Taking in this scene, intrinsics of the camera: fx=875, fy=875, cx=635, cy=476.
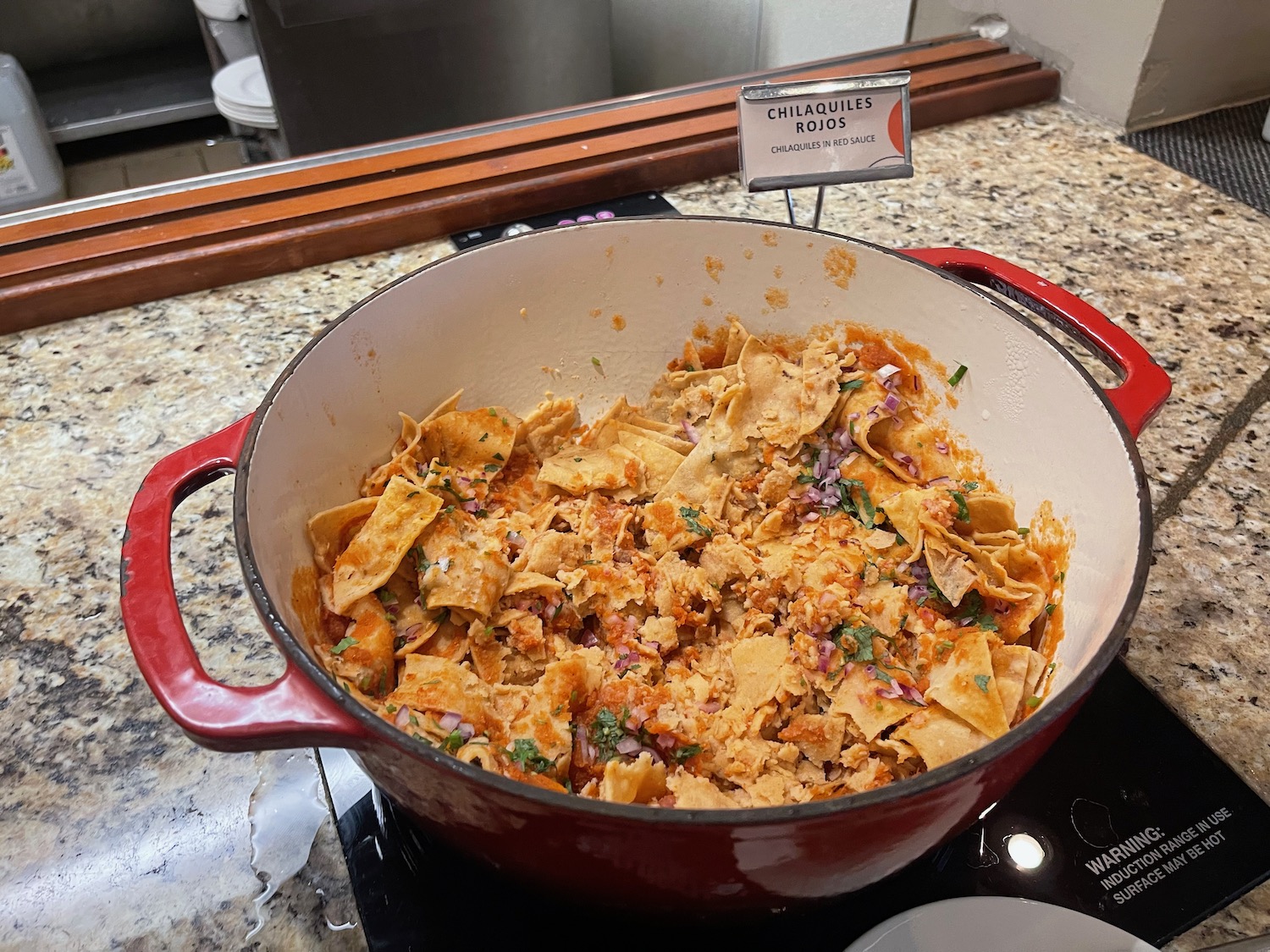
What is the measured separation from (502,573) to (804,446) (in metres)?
0.40

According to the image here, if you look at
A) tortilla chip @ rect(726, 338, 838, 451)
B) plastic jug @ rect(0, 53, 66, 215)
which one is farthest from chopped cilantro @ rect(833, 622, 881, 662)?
plastic jug @ rect(0, 53, 66, 215)

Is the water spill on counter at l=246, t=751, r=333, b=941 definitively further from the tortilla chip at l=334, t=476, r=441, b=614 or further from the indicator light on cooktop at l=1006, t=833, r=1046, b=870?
the indicator light on cooktop at l=1006, t=833, r=1046, b=870

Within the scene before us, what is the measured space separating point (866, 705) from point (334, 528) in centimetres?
53

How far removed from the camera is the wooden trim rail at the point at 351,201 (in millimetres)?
1315

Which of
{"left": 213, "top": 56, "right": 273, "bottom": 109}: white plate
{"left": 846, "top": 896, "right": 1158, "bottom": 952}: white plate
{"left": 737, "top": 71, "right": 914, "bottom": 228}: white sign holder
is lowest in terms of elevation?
{"left": 213, "top": 56, "right": 273, "bottom": 109}: white plate

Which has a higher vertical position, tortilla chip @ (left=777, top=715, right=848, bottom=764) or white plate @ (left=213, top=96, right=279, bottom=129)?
tortilla chip @ (left=777, top=715, right=848, bottom=764)

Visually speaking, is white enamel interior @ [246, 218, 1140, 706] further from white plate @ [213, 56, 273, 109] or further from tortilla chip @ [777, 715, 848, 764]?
white plate @ [213, 56, 273, 109]

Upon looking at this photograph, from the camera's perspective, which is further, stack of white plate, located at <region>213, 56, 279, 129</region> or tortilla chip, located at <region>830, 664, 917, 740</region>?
stack of white plate, located at <region>213, 56, 279, 129</region>

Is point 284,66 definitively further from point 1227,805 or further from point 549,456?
point 1227,805

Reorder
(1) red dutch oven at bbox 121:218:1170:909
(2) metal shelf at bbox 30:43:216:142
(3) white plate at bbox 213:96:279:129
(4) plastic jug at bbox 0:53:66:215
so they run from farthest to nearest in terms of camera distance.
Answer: (2) metal shelf at bbox 30:43:216:142
(4) plastic jug at bbox 0:53:66:215
(3) white plate at bbox 213:96:279:129
(1) red dutch oven at bbox 121:218:1170:909

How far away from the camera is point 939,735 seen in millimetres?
724

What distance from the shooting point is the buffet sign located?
1007 millimetres

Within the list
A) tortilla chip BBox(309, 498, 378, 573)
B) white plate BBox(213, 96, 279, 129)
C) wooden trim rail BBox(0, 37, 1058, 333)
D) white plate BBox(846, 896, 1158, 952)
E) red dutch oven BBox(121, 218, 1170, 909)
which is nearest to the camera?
red dutch oven BBox(121, 218, 1170, 909)

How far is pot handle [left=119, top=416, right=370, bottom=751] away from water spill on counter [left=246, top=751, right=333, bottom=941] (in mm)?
237
